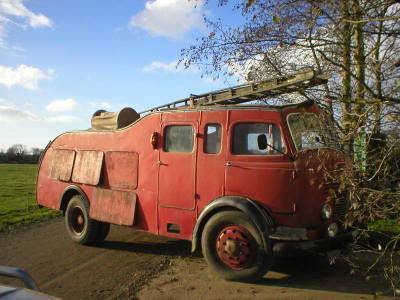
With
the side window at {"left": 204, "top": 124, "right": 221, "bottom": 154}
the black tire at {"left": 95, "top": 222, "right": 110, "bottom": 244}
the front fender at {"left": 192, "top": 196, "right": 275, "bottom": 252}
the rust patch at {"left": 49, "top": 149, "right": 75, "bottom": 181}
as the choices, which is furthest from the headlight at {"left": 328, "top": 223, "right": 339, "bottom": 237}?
the rust patch at {"left": 49, "top": 149, "right": 75, "bottom": 181}

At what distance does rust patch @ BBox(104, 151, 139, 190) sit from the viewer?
6820 millimetres

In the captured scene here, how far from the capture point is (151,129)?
262 inches

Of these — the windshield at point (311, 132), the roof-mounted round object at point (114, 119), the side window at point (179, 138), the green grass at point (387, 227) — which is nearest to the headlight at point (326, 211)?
the windshield at point (311, 132)

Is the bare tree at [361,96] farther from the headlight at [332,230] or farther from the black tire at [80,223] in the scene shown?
the black tire at [80,223]

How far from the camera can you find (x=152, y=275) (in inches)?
230

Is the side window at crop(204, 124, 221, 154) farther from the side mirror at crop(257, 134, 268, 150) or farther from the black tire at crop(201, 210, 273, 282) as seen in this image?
the black tire at crop(201, 210, 273, 282)

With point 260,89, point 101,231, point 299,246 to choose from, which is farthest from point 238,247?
point 101,231

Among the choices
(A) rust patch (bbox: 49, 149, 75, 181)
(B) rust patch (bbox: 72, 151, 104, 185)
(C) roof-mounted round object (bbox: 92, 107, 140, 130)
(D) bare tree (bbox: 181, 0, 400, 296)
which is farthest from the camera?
(A) rust patch (bbox: 49, 149, 75, 181)

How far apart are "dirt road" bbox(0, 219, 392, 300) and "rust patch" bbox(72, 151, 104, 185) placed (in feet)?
4.55

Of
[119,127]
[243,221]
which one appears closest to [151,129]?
[119,127]

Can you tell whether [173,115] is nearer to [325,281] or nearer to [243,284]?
[243,284]

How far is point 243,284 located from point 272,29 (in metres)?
5.39

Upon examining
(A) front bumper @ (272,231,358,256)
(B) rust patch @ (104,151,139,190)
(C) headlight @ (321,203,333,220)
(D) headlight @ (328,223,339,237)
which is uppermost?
(B) rust patch @ (104,151,139,190)

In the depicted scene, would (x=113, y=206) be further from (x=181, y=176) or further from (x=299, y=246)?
(x=299, y=246)
